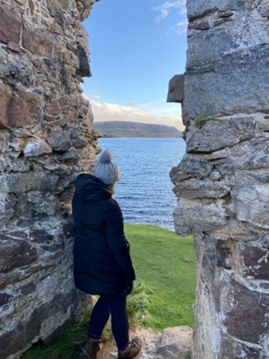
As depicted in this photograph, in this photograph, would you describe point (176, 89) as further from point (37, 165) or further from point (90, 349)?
point (90, 349)

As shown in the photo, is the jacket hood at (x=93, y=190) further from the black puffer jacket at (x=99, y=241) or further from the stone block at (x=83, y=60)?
the stone block at (x=83, y=60)

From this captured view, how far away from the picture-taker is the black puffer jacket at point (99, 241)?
8.92ft

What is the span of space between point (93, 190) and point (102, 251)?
560 mm

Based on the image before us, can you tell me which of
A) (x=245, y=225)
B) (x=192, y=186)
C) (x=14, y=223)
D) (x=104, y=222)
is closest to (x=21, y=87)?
(x=14, y=223)

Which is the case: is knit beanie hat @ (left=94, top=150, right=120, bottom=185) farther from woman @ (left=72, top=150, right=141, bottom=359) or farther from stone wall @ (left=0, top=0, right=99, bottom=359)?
stone wall @ (left=0, top=0, right=99, bottom=359)

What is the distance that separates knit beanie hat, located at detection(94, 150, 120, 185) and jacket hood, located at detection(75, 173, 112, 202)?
45 millimetres

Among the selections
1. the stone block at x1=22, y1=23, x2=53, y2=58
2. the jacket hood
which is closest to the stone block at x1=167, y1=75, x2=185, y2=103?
the jacket hood

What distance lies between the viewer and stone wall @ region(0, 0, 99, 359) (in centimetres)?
268

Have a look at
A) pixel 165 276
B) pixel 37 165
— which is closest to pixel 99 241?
pixel 37 165

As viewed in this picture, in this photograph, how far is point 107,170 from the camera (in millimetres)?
2807

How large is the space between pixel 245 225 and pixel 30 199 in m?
1.91

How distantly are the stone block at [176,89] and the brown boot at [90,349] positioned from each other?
238 centimetres

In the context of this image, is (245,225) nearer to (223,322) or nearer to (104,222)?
(223,322)

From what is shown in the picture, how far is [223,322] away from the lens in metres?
2.10
